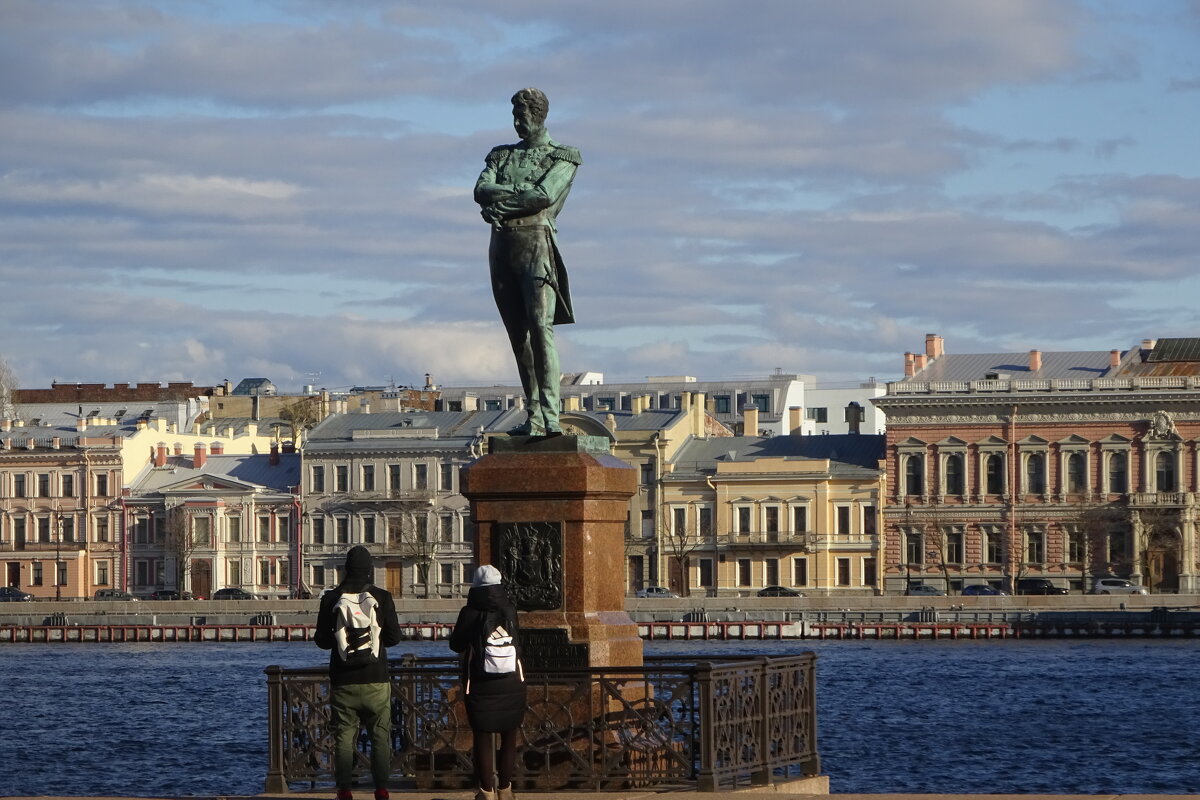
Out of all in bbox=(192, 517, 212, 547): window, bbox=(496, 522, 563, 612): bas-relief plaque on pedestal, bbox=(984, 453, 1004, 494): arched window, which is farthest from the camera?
bbox=(192, 517, 212, 547): window

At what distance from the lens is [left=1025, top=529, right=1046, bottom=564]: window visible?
85250mm

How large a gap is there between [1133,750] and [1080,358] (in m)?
54.1

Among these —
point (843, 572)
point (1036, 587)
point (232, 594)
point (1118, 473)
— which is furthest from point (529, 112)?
point (232, 594)

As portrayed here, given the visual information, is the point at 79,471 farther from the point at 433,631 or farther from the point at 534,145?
the point at 534,145

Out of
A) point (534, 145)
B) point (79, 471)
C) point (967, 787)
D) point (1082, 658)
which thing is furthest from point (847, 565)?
point (534, 145)

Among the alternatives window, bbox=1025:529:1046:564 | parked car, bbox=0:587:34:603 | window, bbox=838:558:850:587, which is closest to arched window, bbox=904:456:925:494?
window, bbox=838:558:850:587

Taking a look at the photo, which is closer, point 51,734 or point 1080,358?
point 51,734

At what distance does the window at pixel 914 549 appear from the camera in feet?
285

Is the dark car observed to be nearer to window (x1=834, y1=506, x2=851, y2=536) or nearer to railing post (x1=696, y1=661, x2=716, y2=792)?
window (x1=834, y1=506, x2=851, y2=536)

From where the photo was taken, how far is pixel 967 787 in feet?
97.9

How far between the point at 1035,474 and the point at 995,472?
5.14 ft

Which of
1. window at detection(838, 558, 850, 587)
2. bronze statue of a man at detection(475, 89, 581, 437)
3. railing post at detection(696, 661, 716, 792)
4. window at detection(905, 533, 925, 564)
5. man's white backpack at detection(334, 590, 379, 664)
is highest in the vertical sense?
bronze statue of a man at detection(475, 89, 581, 437)

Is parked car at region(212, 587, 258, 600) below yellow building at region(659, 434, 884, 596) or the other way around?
below

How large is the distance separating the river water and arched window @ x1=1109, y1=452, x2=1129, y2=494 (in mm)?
13574
